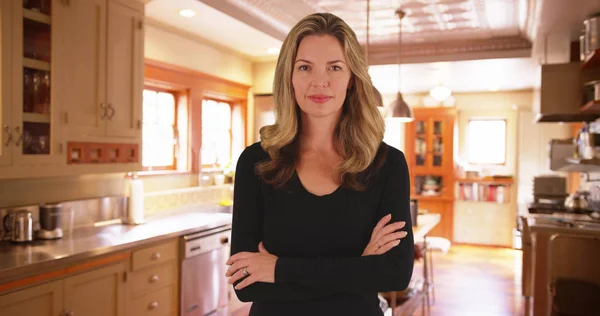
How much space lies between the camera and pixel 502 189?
26.8 feet

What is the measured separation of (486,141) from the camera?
8.52 m

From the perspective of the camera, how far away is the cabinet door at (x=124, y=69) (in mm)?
3271

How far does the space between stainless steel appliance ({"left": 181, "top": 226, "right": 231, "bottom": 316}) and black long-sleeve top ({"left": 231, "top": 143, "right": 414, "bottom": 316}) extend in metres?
2.46

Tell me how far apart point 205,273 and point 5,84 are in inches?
76.3

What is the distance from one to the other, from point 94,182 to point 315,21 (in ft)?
9.87

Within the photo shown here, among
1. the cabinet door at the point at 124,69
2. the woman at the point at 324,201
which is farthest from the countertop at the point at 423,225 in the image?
the woman at the point at 324,201

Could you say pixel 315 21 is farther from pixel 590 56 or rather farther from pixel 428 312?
pixel 428 312

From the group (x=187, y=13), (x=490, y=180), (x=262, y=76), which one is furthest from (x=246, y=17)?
(x=490, y=180)

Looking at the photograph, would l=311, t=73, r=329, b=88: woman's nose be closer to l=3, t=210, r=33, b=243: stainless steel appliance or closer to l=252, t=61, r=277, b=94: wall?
l=3, t=210, r=33, b=243: stainless steel appliance

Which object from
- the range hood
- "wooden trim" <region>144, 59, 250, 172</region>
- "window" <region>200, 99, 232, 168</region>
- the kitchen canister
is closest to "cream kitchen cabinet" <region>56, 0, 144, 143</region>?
the kitchen canister

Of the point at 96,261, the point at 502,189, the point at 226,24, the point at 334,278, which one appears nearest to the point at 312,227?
the point at 334,278

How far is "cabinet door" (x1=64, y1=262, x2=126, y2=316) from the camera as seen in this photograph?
103 inches

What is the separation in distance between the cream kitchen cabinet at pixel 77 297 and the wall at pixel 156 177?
791 millimetres

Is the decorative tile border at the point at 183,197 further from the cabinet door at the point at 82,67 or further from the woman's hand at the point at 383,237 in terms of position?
the woman's hand at the point at 383,237
